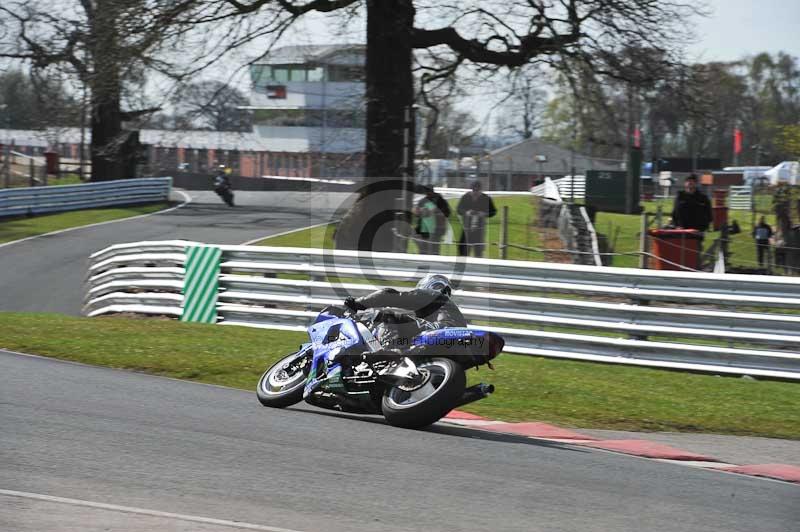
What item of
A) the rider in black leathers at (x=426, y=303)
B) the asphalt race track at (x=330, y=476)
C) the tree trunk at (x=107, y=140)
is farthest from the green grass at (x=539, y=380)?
the tree trunk at (x=107, y=140)

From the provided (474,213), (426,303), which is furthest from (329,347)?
(474,213)

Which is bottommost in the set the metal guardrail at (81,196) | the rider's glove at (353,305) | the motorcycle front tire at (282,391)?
the motorcycle front tire at (282,391)

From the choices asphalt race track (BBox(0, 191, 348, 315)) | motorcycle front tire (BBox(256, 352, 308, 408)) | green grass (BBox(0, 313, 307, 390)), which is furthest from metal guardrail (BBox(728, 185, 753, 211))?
motorcycle front tire (BBox(256, 352, 308, 408))

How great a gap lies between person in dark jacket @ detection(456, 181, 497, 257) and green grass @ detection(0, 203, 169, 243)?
14.6 metres

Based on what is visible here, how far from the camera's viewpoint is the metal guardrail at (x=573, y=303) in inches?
420

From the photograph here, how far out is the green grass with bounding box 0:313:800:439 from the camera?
888cm

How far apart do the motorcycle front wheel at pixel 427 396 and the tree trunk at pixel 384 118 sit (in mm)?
9879

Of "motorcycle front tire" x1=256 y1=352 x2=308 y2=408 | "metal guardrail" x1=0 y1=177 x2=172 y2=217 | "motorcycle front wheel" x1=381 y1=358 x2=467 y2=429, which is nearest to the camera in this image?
"motorcycle front wheel" x1=381 y1=358 x2=467 y2=429

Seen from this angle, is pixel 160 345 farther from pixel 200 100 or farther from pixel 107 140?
pixel 107 140

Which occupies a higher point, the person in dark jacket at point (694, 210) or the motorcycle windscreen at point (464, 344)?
the person in dark jacket at point (694, 210)

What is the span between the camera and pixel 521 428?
8.26m

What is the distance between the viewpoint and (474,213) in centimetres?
1608

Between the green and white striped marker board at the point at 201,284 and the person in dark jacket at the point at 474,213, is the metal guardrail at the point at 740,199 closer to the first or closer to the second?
the person in dark jacket at the point at 474,213

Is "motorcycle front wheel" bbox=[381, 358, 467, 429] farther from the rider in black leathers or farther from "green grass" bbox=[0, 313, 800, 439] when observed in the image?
"green grass" bbox=[0, 313, 800, 439]
